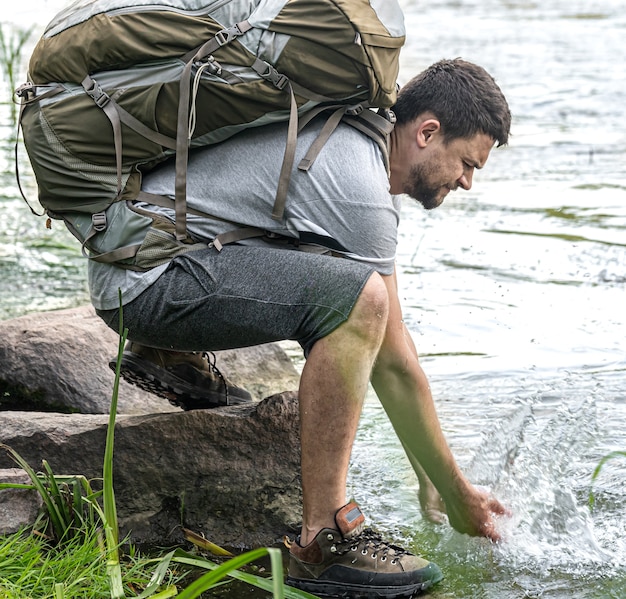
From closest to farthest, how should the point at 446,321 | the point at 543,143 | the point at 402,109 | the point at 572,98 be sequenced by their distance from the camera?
1. the point at 402,109
2. the point at 446,321
3. the point at 543,143
4. the point at 572,98

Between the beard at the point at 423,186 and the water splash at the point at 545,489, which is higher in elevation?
the beard at the point at 423,186

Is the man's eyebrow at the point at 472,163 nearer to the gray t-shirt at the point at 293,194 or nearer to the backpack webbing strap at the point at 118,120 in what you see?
the gray t-shirt at the point at 293,194

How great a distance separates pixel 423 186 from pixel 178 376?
99 centimetres

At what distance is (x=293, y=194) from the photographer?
3156mm

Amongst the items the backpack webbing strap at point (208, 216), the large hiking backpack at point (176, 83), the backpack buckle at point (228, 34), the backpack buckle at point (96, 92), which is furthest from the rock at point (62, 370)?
the backpack buckle at point (228, 34)

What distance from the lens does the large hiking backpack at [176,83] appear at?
3.03 meters

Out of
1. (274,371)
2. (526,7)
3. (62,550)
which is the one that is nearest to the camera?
(62,550)

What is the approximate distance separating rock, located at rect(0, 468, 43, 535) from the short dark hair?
160cm

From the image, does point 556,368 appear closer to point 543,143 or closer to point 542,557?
point 542,557

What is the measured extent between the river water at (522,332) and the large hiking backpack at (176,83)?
121 cm

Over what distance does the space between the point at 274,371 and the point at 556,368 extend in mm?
1246

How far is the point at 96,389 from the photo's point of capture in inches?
162

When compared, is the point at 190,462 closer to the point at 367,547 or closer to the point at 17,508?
the point at 17,508

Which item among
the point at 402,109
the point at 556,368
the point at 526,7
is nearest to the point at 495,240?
the point at 556,368
